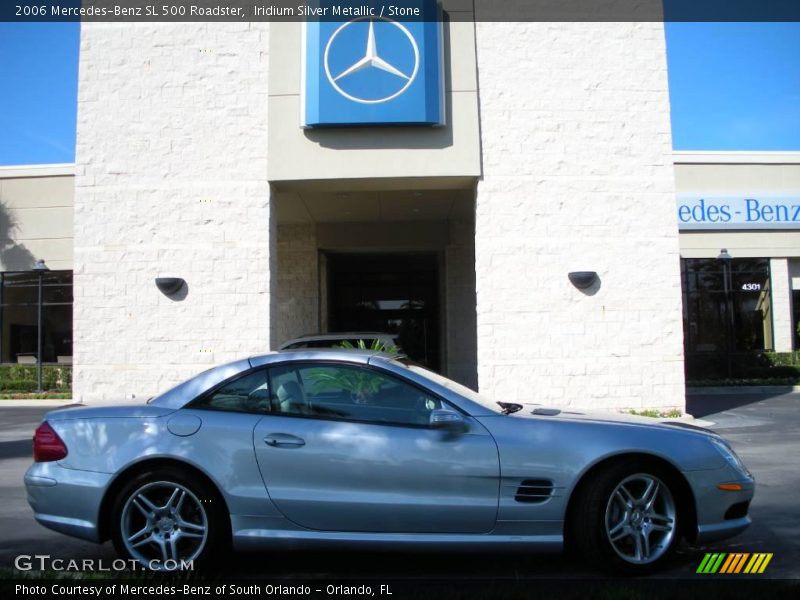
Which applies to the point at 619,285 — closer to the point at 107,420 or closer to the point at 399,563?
the point at 399,563

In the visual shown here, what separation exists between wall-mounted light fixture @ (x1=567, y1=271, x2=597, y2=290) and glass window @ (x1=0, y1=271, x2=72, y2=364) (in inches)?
579

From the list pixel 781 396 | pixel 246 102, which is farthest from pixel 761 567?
pixel 781 396

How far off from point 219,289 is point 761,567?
8992 mm

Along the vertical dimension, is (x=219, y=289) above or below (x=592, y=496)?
above

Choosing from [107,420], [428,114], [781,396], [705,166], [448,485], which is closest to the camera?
[448,485]

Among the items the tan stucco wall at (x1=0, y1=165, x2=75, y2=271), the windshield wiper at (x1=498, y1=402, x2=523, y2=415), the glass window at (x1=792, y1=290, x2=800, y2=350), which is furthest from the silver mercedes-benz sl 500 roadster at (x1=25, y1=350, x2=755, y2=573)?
the glass window at (x1=792, y1=290, x2=800, y2=350)

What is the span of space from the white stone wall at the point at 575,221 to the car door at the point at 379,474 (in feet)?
24.1

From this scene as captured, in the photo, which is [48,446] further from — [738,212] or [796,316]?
[796,316]

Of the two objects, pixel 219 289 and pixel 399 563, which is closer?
pixel 399 563

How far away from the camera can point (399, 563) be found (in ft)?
15.2

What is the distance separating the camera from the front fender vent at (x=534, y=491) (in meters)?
4.17

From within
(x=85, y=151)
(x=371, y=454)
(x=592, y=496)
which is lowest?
(x=592, y=496)

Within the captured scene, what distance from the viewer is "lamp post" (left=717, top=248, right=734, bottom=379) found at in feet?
62.8

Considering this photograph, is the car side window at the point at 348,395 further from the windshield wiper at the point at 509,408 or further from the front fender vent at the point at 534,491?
the front fender vent at the point at 534,491
